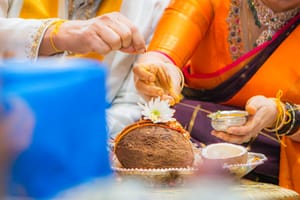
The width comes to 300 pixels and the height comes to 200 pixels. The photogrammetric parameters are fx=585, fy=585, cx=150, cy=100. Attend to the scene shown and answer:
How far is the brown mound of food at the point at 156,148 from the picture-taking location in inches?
37.8

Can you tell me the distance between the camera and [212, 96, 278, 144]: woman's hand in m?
1.16

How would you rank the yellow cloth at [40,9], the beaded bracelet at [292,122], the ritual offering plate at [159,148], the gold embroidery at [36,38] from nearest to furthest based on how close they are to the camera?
the ritual offering plate at [159,148], the gold embroidery at [36,38], the beaded bracelet at [292,122], the yellow cloth at [40,9]

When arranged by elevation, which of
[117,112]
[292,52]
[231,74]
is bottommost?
[117,112]

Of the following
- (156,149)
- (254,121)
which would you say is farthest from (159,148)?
(254,121)

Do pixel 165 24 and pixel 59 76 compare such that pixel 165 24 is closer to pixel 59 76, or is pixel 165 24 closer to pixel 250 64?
pixel 250 64

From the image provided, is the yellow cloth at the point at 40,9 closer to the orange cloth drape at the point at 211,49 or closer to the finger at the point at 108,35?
the orange cloth drape at the point at 211,49

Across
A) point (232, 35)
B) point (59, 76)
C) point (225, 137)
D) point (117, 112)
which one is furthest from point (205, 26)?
point (59, 76)

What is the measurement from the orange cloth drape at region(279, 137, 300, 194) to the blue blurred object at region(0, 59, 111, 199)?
1131 millimetres

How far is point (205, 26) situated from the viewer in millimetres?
1542

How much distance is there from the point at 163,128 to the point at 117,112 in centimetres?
40

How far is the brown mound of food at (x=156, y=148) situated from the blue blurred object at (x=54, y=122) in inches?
25.0

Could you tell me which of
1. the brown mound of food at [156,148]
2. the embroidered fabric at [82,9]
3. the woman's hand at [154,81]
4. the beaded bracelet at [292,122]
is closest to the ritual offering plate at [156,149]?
the brown mound of food at [156,148]

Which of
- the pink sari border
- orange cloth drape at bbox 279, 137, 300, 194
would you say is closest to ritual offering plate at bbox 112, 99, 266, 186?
orange cloth drape at bbox 279, 137, 300, 194

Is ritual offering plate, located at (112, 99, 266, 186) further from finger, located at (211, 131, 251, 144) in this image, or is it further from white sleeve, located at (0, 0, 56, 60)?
white sleeve, located at (0, 0, 56, 60)
